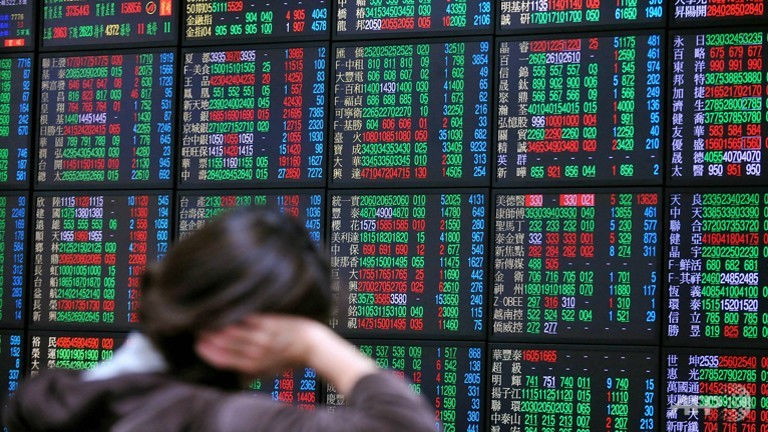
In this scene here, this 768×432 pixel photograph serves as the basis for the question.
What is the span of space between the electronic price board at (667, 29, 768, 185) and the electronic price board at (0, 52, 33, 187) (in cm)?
227

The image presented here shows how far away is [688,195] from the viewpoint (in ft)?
10.1

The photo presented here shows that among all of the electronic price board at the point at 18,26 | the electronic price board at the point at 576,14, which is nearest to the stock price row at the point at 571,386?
the electronic price board at the point at 576,14

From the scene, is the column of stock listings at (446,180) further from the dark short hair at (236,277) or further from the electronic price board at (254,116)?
the dark short hair at (236,277)

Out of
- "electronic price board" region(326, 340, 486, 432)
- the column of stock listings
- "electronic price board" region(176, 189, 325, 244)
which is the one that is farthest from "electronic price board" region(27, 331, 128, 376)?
"electronic price board" region(326, 340, 486, 432)

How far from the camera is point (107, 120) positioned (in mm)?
3533

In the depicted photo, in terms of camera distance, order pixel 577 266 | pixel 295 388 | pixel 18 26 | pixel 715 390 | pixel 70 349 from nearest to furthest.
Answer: pixel 715 390
pixel 577 266
pixel 295 388
pixel 70 349
pixel 18 26

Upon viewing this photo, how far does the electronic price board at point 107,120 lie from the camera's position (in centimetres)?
348

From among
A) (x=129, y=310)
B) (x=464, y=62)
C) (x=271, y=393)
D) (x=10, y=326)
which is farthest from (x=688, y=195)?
(x=10, y=326)

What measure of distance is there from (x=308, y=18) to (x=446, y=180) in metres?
0.74

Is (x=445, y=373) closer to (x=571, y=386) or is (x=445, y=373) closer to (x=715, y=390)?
(x=571, y=386)

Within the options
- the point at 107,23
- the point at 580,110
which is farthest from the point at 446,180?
the point at 107,23

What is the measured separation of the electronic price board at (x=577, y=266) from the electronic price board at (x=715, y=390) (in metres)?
0.14

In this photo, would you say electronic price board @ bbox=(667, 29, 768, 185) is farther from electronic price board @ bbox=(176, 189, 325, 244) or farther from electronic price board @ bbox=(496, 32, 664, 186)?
electronic price board @ bbox=(176, 189, 325, 244)

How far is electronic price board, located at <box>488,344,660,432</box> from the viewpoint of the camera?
308 cm
